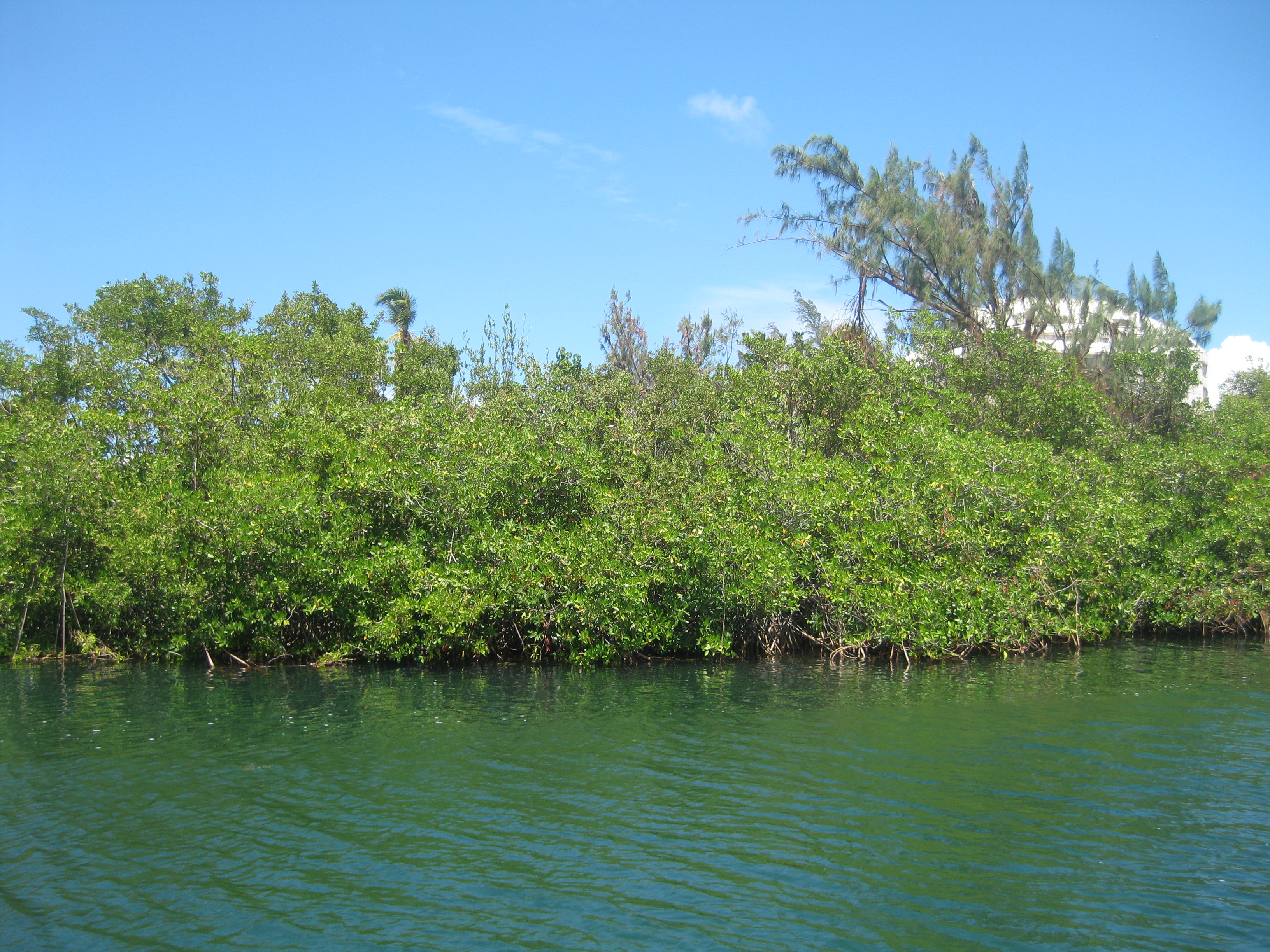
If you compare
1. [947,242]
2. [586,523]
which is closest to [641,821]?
[586,523]

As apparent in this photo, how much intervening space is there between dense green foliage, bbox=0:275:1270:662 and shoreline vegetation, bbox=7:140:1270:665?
9 centimetres

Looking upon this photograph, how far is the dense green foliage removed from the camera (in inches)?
823

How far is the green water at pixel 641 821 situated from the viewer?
312 inches

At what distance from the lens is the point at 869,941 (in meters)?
7.59

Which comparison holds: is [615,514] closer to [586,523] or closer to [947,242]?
[586,523]

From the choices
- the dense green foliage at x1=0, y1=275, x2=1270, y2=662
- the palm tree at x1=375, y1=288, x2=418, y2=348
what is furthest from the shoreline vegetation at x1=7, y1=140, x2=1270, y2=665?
the palm tree at x1=375, y1=288, x2=418, y2=348

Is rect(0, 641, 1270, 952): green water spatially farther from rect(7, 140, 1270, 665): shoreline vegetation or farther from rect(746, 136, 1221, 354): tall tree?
rect(746, 136, 1221, 354): tall tree

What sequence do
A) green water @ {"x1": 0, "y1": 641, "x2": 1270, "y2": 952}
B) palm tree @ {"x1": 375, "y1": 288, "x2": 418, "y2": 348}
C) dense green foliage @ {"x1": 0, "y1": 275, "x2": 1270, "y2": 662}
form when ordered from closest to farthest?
green water @ {"x1": 0, "y1": 641, "x2": 1270, "y2": 952}, dense green foliage @ {"x1": 0, "y1": 275, "x2": 1270, "y2": 662}, palm tree @ {"x1": 375, "y1": 288, "x2": 418, "y2": 348}

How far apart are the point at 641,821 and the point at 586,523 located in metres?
11.7

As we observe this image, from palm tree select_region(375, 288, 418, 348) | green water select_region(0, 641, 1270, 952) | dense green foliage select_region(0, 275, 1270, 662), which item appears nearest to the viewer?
green water select_region(0, 641, 1270, 952)

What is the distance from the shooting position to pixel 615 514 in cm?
2170

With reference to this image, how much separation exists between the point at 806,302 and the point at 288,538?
2301 cm

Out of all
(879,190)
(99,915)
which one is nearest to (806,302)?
(879,190)

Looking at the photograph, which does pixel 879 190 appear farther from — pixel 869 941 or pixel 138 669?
pixel 869 941
